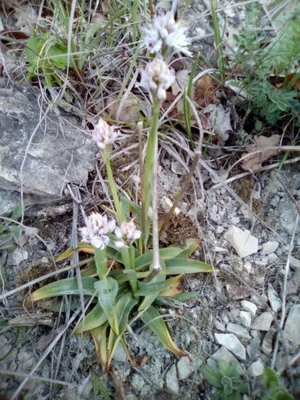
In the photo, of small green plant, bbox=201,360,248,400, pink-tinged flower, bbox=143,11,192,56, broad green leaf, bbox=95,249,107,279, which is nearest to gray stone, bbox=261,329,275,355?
small green plant, bbox=201,360,248,400

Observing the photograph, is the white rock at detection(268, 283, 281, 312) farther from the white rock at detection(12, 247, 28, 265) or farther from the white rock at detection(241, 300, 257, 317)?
the white rock at detection(12, 247, 28, 265)

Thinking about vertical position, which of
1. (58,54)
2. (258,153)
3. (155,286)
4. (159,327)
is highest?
(58,54)

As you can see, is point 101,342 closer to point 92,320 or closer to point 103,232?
point 92,320

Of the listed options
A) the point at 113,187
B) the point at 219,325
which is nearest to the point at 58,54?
the point at 113,187

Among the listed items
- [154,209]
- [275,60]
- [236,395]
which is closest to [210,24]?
[275,60]

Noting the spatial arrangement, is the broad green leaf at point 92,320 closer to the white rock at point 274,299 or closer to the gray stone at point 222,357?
the gray stone at point 222,357

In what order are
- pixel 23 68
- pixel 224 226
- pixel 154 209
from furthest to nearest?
pixel 23 68 → pixel 224 226 → pixel 154 209

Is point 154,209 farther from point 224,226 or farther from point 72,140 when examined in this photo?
point 72,140
